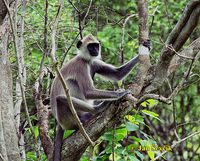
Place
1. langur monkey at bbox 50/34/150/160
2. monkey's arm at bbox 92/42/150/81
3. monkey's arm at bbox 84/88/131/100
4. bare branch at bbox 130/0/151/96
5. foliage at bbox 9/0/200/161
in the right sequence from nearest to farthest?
bare branch at bbox 130/0/151/96 < monkey's arm at bbox 84/88/131/100 < langur monkey at bbox 50/34/150/160 < monkey's arm at bbox 92/42/150/81 < foliage at bbox 9/0/200/161

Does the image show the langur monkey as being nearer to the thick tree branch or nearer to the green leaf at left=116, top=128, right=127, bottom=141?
the green leaf at left=116, top=128, right=127, bottom=141

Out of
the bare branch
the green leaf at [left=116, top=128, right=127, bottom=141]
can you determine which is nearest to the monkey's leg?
the green leaf at [left=116, top=128, right=127, bottom=141]

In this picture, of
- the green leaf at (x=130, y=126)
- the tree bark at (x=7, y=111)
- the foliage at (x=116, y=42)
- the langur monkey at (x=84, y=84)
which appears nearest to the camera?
the green leaf at (x=130, y=126)

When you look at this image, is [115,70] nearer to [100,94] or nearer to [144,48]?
[100,94]

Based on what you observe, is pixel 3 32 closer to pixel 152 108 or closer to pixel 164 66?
pixel 164 66

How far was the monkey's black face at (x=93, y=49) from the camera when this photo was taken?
17.5ft

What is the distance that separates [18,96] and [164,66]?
2.32 m

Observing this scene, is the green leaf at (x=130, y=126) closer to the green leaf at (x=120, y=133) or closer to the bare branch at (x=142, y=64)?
the green leaf at (x=120, y=133)

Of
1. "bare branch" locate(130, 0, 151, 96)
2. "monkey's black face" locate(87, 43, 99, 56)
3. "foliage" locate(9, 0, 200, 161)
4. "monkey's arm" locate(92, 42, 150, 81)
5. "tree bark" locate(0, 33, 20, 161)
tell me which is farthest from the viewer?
"foliage" locate(9, 0, 200, 161)

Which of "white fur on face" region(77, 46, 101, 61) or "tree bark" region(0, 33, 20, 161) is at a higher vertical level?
"white fur on face" region(77, 46, 101, 61)

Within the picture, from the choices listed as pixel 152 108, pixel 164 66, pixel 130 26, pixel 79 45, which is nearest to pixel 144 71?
pixel 164 66

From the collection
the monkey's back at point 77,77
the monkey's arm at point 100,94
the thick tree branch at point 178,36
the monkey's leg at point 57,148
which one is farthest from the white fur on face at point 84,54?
the thick tree branch at point 178,36

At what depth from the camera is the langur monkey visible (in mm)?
4926

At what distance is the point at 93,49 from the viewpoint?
5348 mm
